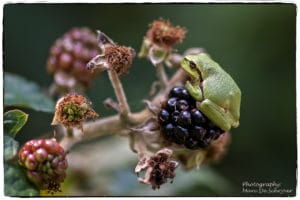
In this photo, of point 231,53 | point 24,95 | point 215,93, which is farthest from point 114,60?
point 231,53

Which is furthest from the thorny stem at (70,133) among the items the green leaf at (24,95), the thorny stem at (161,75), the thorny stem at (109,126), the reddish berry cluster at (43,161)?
the thorny stem at (161,75)

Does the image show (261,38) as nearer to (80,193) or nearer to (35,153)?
(80,193)

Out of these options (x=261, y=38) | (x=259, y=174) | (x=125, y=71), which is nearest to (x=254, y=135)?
(x=259, y=174)

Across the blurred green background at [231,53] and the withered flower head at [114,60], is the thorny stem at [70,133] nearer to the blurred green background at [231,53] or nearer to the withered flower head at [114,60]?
the withered flower head at [114,60]

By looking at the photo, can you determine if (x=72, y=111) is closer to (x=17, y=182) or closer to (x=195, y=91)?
(x=17, y=182)

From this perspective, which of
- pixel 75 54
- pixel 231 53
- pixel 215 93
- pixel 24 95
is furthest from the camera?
pixel 231 53

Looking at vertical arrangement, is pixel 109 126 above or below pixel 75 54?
below

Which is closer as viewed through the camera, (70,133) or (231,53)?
(70,133)
